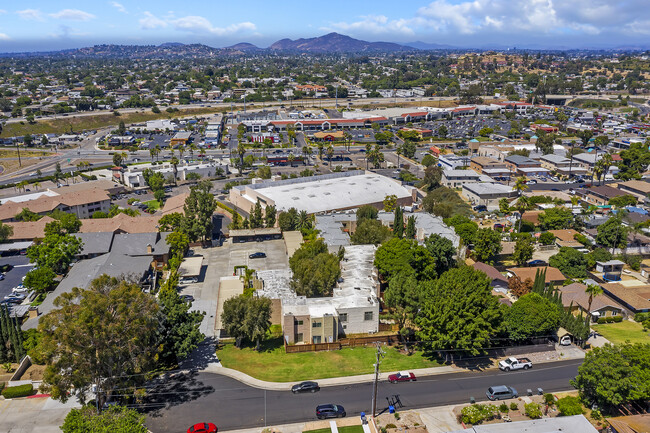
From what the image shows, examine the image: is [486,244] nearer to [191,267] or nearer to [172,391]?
[191,267]

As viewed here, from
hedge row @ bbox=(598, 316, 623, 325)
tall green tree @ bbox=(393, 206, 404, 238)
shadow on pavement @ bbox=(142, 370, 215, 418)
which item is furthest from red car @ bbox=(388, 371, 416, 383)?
tall green tree @ bbox=(393, 206, 404, 238)

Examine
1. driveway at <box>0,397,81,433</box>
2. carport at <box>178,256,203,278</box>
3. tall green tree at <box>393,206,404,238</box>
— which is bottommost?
driveway at <box>0,397,81,433</box>

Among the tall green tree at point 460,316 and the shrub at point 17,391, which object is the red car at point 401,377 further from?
the shrub at point 17,391

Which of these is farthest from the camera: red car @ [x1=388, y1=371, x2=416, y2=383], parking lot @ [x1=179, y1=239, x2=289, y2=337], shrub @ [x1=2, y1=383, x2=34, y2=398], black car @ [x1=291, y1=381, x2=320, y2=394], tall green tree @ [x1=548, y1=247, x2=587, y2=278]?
tall green tree @ [x1=548, y1=247, x2=587, y2=278]

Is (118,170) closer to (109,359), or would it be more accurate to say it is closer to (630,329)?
(109,359)

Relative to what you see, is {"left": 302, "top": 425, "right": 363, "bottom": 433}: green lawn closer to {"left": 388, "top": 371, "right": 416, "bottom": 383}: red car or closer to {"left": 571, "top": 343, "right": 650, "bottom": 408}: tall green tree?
{"left": 388, "top": 371, "right": 416, "bottom": 383}: red car

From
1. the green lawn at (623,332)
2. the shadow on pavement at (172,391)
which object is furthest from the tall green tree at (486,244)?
the shadow on pavement at (172,391)
